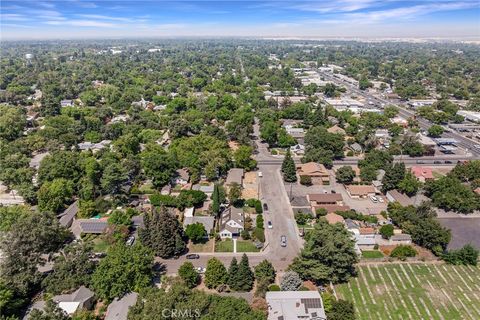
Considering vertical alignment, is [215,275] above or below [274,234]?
above

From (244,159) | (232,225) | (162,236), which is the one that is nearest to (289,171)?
(244,159)

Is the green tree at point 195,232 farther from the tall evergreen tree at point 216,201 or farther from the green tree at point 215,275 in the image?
the green tree at point 215,275

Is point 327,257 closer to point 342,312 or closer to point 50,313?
point 342,312

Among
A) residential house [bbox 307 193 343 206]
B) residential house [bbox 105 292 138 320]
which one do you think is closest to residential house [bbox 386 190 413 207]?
residential house [bbox 307 193 343 206]

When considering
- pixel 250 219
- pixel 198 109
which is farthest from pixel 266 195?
pixel 198 109

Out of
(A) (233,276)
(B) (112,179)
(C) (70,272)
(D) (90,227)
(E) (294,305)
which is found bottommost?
(D) (90,227)

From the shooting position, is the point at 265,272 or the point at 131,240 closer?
the point at 265,272

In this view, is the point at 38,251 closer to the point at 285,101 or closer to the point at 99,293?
the point at 99,293

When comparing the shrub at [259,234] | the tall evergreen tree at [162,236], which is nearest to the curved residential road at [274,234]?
the shrub at [259,234]
